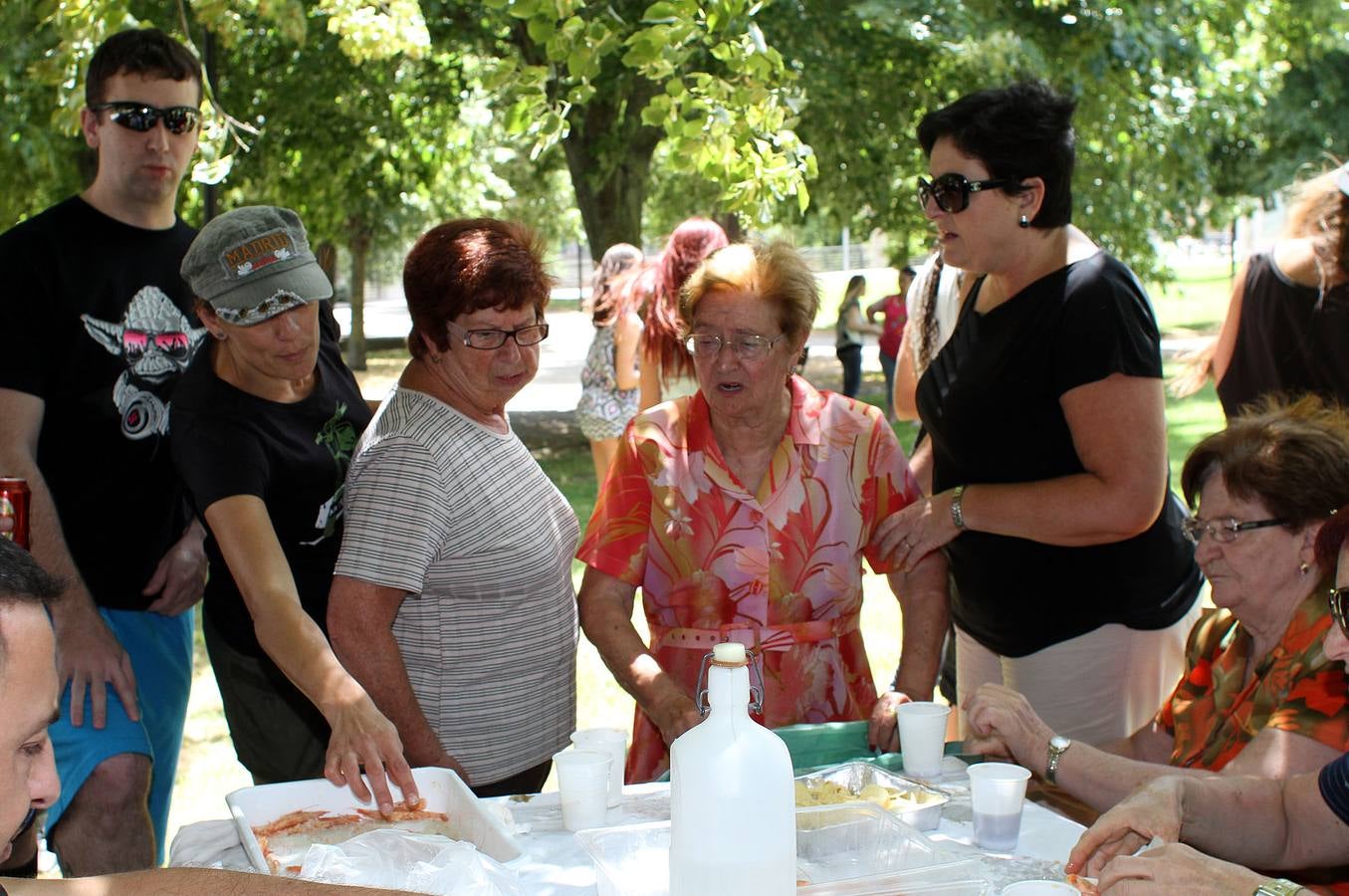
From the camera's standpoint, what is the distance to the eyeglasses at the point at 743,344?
279cm

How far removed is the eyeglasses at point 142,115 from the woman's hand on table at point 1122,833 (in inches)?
99.4

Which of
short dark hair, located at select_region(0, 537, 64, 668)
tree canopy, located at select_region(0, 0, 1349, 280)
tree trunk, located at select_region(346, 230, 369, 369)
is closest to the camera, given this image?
short dark hair, located at select_region(0, 537, 64, 668)

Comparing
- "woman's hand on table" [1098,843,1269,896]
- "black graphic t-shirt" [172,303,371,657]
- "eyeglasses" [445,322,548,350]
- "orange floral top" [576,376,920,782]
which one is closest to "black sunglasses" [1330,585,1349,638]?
"woman's hand on table" [1098,843,1269,896]

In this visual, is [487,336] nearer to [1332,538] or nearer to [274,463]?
[274,463]

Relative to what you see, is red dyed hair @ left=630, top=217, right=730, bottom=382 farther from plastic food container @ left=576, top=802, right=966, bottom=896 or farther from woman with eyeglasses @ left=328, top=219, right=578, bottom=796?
plastic food container @ left=576, top=802, right=966, bottom=896

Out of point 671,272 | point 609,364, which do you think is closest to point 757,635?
point 671,272

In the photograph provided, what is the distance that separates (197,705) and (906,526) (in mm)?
3955

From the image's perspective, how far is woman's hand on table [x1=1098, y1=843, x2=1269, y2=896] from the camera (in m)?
1.83

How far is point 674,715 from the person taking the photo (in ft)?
8.42

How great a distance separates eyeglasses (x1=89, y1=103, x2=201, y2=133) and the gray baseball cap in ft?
1.71

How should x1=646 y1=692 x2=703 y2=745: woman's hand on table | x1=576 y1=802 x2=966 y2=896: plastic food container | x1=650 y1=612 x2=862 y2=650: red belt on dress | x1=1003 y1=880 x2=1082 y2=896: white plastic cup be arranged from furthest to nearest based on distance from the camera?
Answer: x1=650 y1=612 x2=862 y2=650: red belt on dress < x1=646 y1=692 x2=703 y2=745: woman's hand on table < x1=576 y1=802 x2=966 y2=896: plastic food container < x1=1003 y1=880 x2=1082 y2=896: white plastic cup

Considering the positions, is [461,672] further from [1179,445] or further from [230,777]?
[1179,445]

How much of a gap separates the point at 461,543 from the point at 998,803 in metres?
1.14

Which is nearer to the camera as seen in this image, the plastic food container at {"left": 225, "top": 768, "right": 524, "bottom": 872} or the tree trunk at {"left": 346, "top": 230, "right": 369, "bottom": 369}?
the plastic food container at {"left": 225, "top": 768, "right": 524, "bottom": 872}
